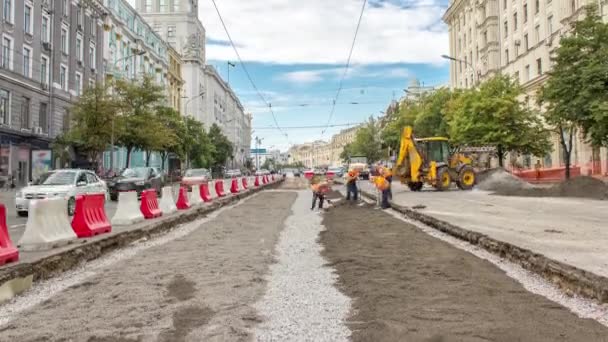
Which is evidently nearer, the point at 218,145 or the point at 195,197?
the point at 195,197

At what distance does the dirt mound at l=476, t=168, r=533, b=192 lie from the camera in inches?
1089

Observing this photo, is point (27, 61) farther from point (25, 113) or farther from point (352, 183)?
point (352, 183)

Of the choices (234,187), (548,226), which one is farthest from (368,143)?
(548,226)

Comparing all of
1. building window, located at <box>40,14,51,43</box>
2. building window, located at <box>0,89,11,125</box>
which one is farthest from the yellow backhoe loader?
Answer: building window, located at <box>40,14,51,43</box>

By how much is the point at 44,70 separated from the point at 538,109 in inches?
1378

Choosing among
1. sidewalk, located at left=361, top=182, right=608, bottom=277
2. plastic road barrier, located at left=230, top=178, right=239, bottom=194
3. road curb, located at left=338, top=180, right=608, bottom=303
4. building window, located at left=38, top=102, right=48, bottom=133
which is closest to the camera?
road curb, located at left=338, top=180, right=608, bottom=303

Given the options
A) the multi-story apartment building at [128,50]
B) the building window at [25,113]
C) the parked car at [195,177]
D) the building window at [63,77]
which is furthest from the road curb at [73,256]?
the building window at [63,77]

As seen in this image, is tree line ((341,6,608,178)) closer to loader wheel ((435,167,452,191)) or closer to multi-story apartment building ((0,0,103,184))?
loader wheel ((435,167,452,191))

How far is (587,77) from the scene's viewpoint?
23.1 m

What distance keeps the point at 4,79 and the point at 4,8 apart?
446cm

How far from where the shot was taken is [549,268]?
7.25 metres

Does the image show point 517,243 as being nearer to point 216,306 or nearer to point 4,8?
point 216,306

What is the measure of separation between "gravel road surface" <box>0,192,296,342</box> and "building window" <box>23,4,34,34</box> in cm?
3256

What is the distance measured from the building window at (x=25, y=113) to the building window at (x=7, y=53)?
2.54 m
